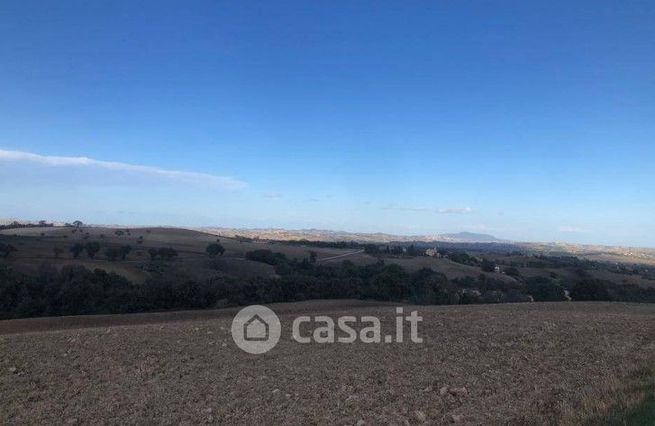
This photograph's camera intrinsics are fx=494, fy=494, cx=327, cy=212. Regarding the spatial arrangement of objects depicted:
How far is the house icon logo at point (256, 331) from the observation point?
1553 centimetres

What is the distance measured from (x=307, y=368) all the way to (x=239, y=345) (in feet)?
12.4

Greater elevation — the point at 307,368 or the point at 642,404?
the point at 642,404

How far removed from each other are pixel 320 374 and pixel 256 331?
617cm

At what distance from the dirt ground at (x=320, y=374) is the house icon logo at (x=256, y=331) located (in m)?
0.45

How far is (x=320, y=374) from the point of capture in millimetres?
12070

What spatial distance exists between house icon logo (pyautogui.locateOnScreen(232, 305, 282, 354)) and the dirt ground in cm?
45

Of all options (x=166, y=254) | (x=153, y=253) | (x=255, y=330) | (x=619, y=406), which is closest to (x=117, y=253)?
(x=153, y=253)

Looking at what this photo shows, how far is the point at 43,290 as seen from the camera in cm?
3152

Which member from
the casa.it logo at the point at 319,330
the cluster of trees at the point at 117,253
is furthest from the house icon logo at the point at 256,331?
the cluster of trees at the point at 117,253

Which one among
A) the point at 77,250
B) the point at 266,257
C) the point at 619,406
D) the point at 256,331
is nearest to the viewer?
the point at 619,406

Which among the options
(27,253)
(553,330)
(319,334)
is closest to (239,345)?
(319,334)

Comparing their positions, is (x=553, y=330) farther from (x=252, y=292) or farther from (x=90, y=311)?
(x=90, y=311)

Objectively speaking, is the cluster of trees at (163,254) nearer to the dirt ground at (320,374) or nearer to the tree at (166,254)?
the tree at (166,254)

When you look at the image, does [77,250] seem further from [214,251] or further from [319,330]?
[319,330]
